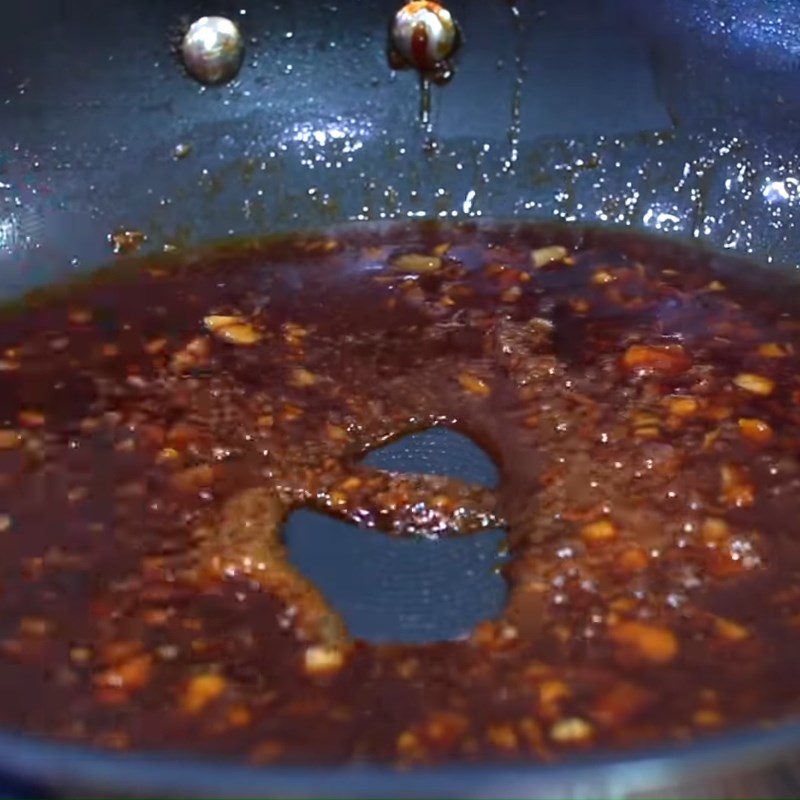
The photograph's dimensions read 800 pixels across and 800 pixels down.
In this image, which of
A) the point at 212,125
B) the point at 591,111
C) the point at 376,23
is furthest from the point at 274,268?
the point at 591,111

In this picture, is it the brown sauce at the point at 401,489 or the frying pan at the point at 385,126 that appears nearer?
the brown sauce at the point at 401,489

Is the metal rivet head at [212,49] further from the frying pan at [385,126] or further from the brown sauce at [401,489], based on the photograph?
the brown sauce at [401,489]

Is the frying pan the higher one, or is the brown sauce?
the frying pan

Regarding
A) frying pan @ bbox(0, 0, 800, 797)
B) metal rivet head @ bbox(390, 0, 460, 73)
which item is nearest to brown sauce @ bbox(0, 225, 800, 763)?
frying pan @ bbox(0, 0, 800, 797)

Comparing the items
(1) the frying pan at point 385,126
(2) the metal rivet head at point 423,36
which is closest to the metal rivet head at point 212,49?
(1) the frying pan at point 385,126

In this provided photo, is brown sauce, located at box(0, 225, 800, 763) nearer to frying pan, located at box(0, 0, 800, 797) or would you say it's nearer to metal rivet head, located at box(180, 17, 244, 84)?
frying pan, located at box(0, 0, 800, 797)

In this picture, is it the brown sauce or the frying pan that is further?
the frying pan
